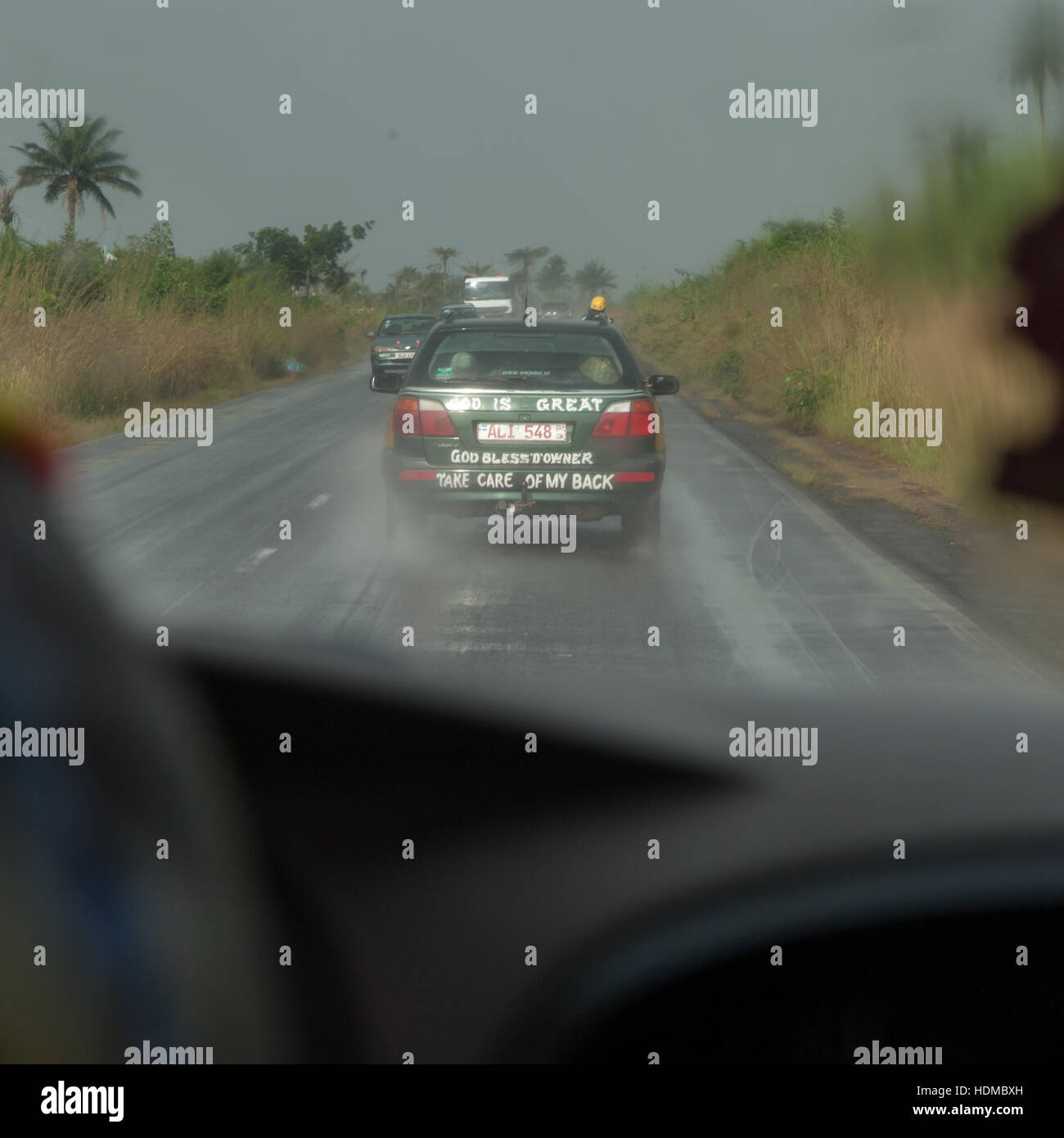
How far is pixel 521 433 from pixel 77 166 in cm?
8319

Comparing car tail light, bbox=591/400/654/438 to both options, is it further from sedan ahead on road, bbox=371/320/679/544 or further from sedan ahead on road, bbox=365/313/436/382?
sedan ahead on road, bbox=365/313/436/382

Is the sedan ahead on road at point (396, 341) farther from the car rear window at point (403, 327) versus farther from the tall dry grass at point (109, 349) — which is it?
the tall dry grass at point (109, 349)

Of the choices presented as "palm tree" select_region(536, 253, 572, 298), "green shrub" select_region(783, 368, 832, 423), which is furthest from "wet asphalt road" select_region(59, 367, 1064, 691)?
"palm tree" select_region(536, 253, 572, 298)

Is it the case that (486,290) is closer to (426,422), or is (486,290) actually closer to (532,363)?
(532,363)

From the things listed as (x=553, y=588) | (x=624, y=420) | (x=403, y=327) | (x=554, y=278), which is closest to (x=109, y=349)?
(x=403, y=327)

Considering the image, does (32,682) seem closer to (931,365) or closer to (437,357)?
(437,357)

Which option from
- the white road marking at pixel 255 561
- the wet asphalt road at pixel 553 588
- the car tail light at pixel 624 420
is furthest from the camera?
the car tail light at pixel 624 420

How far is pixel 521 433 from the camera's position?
10.8 metres

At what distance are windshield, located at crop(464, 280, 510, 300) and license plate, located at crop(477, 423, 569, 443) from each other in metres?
47.4

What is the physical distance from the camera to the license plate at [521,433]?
10.8 m

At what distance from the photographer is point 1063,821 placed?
79.8 inches

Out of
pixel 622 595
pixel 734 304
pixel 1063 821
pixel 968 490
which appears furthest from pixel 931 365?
pixel 734 304

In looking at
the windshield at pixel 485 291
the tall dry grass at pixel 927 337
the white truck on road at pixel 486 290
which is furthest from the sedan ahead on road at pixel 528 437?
the windshield at pixel 485 291

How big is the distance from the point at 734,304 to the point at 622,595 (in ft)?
112
